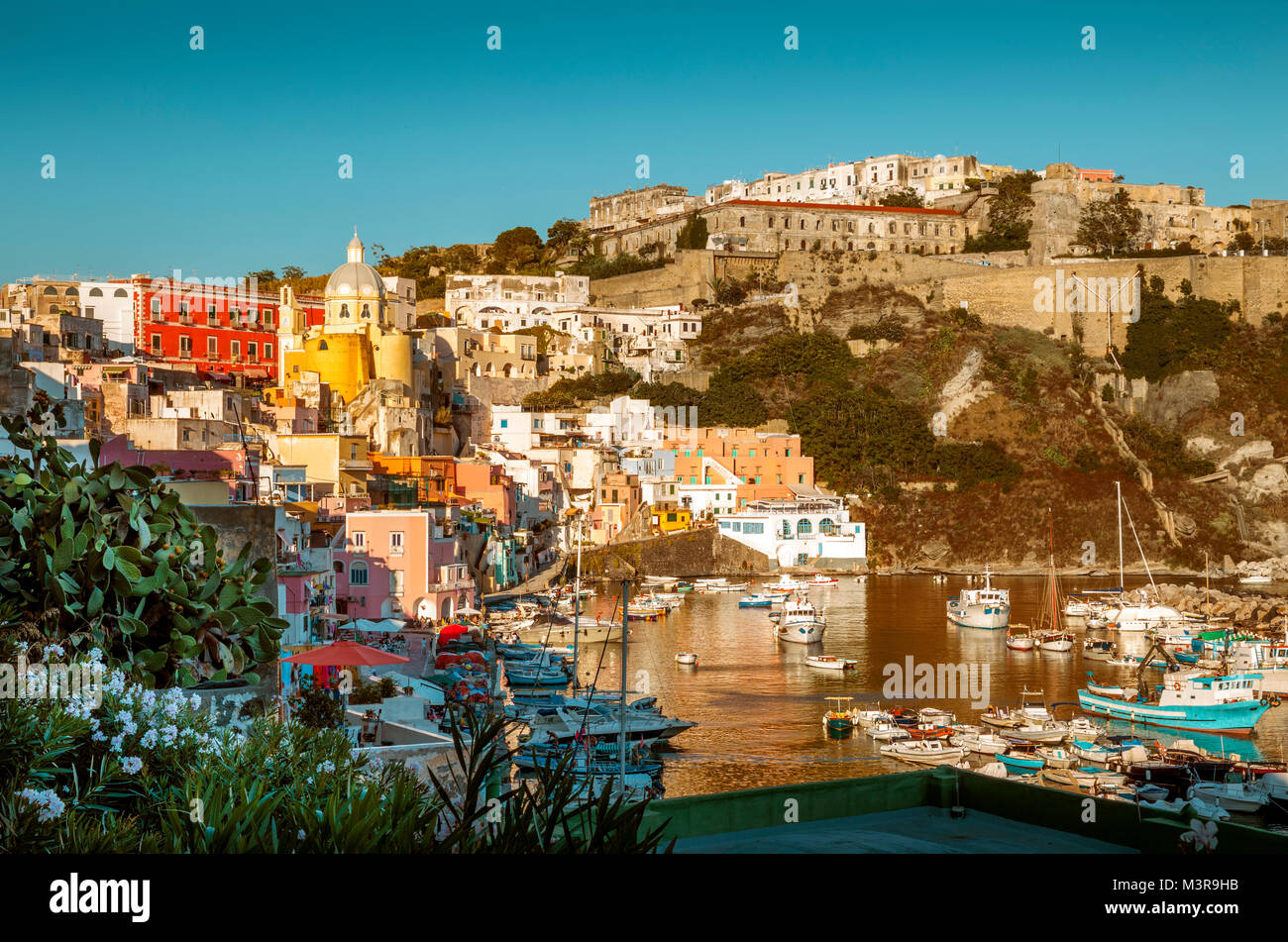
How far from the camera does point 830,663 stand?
78.7 ft

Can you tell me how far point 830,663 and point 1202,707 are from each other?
6435 mm

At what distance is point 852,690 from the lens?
2194 cm

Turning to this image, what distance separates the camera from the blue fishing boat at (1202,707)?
19.9 m

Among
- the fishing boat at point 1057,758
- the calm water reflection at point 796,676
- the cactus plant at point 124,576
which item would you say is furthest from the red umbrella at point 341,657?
the fishing boat at point 1057,758

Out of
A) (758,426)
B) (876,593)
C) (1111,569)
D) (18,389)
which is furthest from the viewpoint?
(758,426)

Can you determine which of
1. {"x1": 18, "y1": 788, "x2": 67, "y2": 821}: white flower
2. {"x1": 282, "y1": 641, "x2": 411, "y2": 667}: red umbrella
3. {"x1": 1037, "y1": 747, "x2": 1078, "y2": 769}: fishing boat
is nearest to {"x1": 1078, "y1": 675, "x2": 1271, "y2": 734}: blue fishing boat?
{"x1": 1037, "y1": 747, "x2": 1078, "y2": 769}: fishing boat

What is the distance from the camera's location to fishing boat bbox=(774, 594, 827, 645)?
26.9 metres

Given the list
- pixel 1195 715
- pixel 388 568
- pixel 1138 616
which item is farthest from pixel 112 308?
pixel 1195 715

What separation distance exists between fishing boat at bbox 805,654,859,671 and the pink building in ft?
23.1

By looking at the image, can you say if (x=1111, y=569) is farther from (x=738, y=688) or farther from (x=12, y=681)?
(x=12, y=681)

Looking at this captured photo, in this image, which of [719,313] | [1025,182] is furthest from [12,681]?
[1025,182]

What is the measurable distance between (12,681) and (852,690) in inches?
745

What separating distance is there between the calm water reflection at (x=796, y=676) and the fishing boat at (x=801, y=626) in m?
0.28
